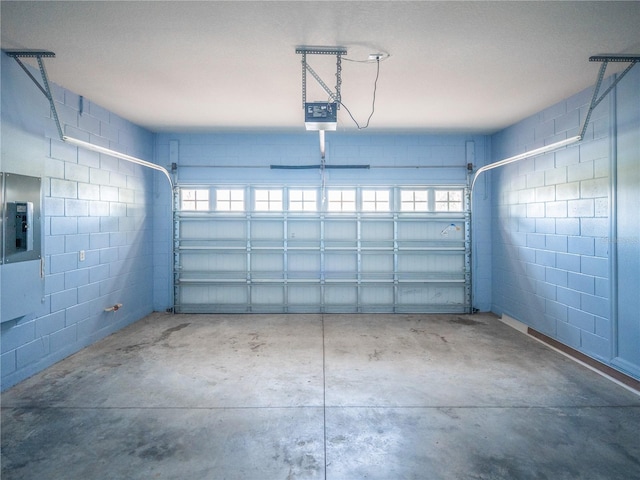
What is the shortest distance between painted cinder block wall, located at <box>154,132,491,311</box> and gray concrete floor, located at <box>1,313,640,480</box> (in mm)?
2710

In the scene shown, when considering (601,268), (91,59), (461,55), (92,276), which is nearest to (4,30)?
(91,59)

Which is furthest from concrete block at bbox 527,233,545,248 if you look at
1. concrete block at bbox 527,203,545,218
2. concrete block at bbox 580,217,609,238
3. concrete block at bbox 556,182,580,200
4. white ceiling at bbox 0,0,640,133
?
white ceiling at bbox 0,0,640,133

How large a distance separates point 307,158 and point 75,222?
3649mm

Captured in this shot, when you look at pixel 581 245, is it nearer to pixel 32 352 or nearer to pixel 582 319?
pixel 582 319

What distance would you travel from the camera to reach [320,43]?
3041mm

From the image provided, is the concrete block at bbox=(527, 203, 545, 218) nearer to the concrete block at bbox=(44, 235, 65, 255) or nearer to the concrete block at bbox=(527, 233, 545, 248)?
the concrete block at bbox=(527, 233, 545, 248)

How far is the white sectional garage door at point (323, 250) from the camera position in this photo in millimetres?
6191

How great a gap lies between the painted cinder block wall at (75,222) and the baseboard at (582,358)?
238 inches

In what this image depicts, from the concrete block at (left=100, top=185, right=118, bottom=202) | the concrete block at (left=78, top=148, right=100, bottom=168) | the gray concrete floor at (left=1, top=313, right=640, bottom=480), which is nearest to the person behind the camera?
the gray concrete floor at (left=1, top=313, right=640, bottom=480)

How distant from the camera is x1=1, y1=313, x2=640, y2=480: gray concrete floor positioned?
7.41 feet

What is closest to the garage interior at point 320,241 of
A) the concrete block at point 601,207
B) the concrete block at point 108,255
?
the concrete block at point 601,207

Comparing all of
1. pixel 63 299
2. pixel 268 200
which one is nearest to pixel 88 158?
pixel 63 299

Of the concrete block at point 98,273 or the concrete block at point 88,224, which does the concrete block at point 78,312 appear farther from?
the concrete block at point 88,224

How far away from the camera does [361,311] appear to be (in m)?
6.25
